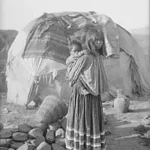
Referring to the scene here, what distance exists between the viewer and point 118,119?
6.06 meters

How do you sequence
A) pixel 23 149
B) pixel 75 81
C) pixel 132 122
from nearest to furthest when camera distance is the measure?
pixel 75 81, pixel 23 149, pixel 132 122

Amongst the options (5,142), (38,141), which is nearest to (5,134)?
(5,142)

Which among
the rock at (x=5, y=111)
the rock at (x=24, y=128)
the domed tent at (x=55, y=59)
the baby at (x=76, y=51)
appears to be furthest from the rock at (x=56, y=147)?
the domed tent at (x=55, y=59)

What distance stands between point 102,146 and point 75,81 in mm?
1002

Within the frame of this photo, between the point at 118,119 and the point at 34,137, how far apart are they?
7.52 feet

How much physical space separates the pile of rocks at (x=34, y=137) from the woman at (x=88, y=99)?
1058mm

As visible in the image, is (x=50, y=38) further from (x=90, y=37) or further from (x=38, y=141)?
(x=90, y=37)

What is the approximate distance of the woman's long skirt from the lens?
331 cm

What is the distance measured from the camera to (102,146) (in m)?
3.47

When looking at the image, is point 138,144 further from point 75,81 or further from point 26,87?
point 26,87

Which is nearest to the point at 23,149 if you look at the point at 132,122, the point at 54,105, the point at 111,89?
the point at 54,105

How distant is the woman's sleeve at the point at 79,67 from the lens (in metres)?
3.12

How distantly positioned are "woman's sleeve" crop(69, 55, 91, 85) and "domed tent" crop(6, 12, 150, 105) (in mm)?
3866

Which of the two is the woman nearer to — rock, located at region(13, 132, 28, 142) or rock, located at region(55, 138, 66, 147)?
rock, located at region(55, 138, 66, 147)
